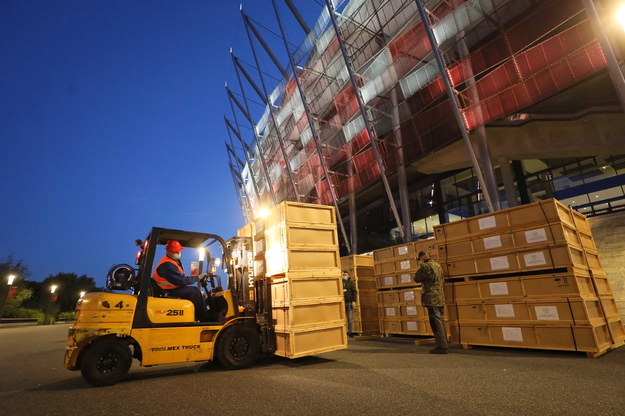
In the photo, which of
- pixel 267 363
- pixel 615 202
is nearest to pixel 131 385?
pixel 267 363

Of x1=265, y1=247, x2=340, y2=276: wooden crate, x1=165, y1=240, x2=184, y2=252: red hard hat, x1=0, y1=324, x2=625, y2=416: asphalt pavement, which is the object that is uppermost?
x1=165, y1=240, x2=184, y2=252: red hard hat

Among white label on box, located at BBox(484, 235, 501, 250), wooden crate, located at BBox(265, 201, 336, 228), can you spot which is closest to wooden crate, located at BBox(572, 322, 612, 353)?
white label on box, located at BBox(484, 235, 501, 250)

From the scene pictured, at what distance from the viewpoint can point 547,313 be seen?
6.38 m

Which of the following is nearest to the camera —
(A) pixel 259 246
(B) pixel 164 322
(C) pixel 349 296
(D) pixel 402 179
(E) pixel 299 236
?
(B) pixel 164 322

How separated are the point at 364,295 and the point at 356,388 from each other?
7.43 metres

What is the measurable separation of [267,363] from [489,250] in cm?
544

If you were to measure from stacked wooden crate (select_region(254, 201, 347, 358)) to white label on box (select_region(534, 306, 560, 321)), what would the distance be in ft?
12.7

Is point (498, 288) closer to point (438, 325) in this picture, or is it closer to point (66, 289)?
point (438, 325)

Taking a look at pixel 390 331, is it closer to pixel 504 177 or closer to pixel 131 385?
pixel 131 385

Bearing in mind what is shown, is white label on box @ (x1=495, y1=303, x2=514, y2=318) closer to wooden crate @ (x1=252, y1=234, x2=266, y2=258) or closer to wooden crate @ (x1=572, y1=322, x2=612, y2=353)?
wooden crate @ (x1=572, y1=322, x2=612, y2=353)

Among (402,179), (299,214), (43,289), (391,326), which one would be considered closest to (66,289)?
(43,289)

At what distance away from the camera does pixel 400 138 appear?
21.7 m

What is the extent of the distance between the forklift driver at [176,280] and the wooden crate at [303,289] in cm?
140

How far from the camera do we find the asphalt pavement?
3531 mm
